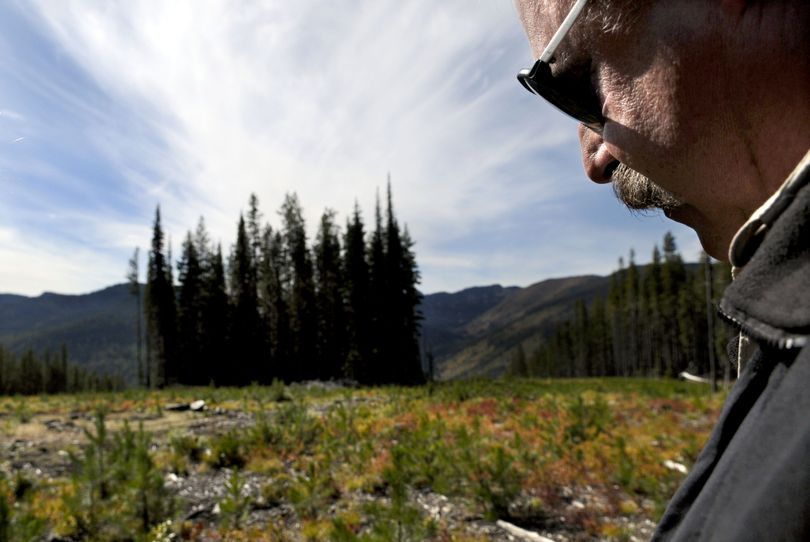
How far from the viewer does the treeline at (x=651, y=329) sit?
61.2 metres

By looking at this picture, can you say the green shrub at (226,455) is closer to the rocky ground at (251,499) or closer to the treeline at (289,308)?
the rocky ground at (251,499)

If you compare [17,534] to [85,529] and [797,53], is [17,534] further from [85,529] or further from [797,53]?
[797,53]

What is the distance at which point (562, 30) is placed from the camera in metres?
0.95

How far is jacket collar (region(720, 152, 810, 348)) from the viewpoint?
1.74 ft

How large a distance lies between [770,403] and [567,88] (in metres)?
0.76

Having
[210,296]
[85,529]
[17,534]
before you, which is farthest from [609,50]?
[210,296]

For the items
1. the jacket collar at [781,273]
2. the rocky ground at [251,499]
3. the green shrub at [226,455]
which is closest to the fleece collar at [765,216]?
the jacket collar at [781,273]

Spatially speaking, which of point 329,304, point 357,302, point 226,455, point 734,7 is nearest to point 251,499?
point 226,455

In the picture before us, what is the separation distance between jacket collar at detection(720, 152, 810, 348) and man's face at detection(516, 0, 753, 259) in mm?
205

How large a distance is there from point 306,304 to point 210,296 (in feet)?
29.9

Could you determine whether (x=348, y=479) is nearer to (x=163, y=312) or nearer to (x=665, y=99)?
(x=665, y=99)

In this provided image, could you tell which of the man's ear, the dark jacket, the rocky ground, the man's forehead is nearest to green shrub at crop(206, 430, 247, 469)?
the rocky ground

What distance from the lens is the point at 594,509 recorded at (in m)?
6.39

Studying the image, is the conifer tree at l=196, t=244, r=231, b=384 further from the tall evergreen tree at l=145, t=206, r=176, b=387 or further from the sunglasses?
the sunglasses
